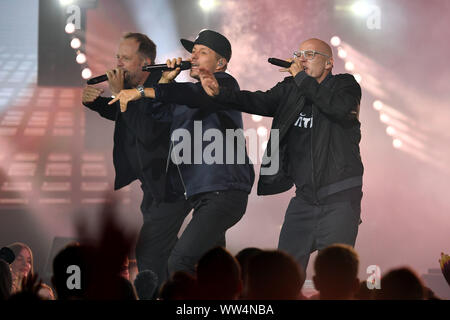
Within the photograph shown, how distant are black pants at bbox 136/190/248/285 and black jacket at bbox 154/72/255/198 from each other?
6 centimetres

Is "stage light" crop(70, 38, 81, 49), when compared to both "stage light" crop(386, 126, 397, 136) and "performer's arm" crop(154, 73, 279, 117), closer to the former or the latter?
"performer's arm" crop(154, 73, 279, 117)

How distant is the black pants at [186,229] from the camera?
150 inches

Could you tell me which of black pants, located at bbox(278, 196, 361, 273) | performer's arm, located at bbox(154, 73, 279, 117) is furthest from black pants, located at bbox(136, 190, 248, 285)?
performer's arm, located at bbox(154, 73, 279, 117)

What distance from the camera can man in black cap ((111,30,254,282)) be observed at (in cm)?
389

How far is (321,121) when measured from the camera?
166 inches

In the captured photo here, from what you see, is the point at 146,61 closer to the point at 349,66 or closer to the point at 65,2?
the point at 65,2

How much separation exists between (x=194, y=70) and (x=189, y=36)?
8.96 feet

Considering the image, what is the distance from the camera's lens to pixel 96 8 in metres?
6.91

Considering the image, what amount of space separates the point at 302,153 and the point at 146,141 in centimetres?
103

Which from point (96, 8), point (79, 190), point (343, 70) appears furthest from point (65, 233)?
point (343, 70)

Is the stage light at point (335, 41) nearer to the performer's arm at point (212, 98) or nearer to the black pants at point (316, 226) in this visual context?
the performer's arm at point (212, 98)

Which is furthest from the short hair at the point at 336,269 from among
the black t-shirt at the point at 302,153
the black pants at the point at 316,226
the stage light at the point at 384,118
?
the stage light at the point at 384,118

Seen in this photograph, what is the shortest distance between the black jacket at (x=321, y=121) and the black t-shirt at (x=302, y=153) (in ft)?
0.11

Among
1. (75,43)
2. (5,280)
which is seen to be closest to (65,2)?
(75,43)
